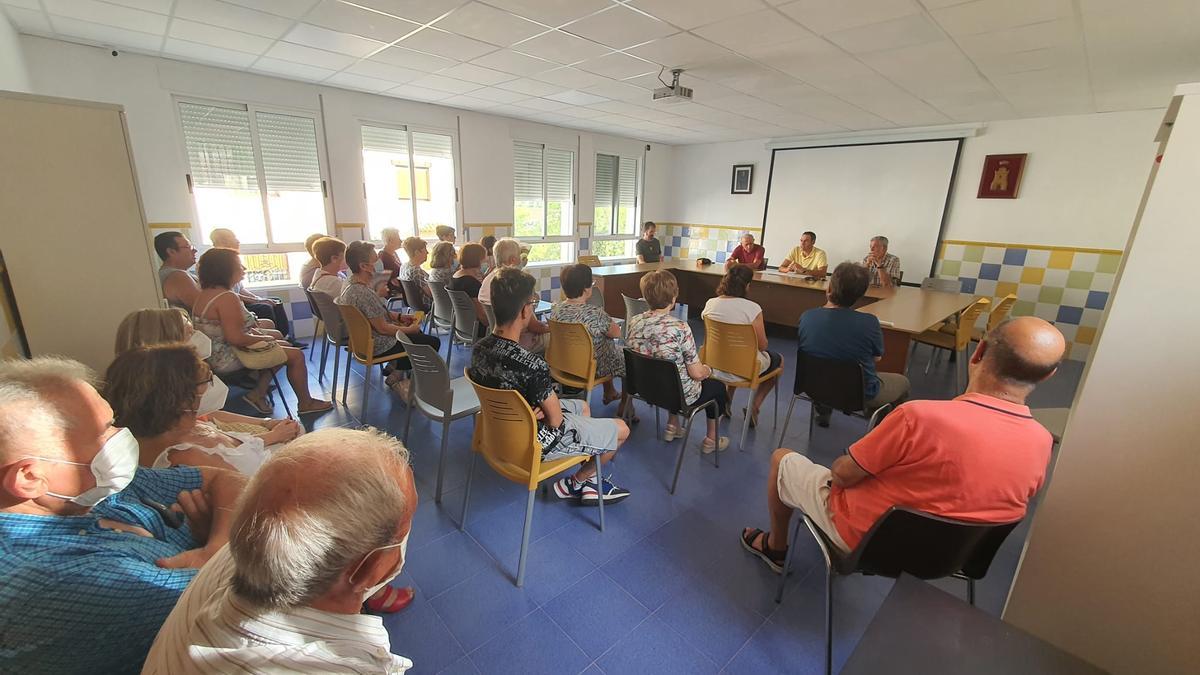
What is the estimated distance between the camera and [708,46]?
3.14 m

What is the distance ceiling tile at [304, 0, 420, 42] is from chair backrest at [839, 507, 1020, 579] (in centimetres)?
361

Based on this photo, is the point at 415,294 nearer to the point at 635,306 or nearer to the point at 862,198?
the point at 635,306

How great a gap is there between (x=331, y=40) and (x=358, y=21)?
54 centimetres

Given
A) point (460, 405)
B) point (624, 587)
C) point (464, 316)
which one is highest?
point (464, 316)

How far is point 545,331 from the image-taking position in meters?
3.20

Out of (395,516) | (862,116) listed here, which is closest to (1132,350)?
(395,516)

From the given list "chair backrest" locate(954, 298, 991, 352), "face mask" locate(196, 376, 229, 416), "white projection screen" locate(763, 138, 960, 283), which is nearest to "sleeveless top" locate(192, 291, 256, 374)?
"face mask" locate(196, 376, 229, 416)

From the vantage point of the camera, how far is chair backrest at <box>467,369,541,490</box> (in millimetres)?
1665

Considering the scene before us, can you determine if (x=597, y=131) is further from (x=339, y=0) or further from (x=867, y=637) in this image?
(x=867, y=637)

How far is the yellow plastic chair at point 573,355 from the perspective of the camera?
2584 mm

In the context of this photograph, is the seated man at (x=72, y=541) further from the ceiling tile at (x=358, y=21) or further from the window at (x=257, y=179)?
the window at (x=257, y=179)

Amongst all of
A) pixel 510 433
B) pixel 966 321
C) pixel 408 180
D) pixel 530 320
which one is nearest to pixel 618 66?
pixel 530 320

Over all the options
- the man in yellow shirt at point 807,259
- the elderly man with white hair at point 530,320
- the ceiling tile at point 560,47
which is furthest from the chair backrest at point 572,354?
the man in yellow shirt at point 807,259

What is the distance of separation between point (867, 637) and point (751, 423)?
2.39 m
